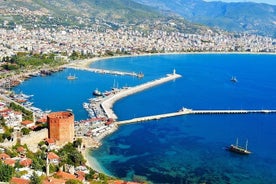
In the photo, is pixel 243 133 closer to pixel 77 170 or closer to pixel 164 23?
pixel 77 170

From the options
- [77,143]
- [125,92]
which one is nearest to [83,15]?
[125,92]

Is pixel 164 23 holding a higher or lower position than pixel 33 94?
higher

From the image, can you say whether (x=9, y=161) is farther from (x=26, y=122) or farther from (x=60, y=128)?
(x=26, y=122)

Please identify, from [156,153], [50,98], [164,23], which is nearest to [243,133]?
[156,153]

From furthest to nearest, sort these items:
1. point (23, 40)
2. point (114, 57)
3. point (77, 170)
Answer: point (23, 40), point (114, 57), point (77, 170)

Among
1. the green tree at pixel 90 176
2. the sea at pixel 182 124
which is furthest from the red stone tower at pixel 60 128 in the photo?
the green tree at pixel 90 176

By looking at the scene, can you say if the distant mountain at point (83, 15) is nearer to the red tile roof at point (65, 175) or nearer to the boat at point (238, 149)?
the boat at point (238, 149)

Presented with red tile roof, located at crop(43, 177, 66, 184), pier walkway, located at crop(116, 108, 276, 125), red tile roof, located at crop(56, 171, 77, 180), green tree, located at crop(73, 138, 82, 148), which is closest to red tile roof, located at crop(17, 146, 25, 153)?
green tree, located at crop(73, 138, 82, 148)
